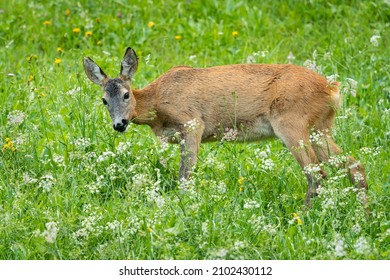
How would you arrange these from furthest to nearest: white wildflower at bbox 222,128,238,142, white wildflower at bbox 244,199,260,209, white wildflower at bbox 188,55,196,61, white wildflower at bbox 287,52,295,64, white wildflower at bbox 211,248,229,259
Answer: white wildflower at bbox 287,52,295,64, white wildflower at bbox 188,55,196,61, white wildflower at bbox 222,128,238,142, white wildflower at bbox 244,199,260,209, white wildflower at bbox 211,248,229,259

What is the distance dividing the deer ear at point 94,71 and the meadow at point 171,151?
27 centimetres

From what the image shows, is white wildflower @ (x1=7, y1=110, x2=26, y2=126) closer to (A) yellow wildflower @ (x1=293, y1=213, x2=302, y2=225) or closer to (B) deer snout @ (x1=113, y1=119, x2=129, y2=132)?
(B) deer snout @ (x1=113, y1=119, x2=129, y2=132)

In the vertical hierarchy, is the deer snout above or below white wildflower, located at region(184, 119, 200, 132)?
below

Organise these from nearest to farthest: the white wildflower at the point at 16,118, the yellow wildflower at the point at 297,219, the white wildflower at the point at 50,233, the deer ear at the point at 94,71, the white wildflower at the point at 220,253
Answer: the white wildflower at the point at 220,253 → the white wildflower at the point at 50,233 → the yellow wildflower at the point at 297,219 → the white wildflower at the point at 16,118 → the deer ear at the point at 94,71

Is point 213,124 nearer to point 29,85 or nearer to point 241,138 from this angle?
point 241,138

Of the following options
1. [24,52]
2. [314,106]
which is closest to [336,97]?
[314,106]

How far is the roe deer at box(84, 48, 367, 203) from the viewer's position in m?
8.62

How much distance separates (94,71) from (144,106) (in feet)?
→ 1.86

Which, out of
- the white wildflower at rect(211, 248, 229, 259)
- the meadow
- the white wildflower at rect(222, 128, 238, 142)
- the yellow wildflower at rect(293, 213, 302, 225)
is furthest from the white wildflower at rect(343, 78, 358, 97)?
the white wildflower at rect(211, 248, 229, 259)

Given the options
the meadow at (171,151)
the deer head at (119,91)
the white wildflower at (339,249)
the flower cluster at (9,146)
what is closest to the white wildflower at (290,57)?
the meadow at (171,151)

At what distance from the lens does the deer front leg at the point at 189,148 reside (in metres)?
8.60

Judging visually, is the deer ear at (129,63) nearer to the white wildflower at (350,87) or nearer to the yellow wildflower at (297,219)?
the white wildflower at (350,87)

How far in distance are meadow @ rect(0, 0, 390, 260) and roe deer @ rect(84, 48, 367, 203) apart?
0.20 meters
